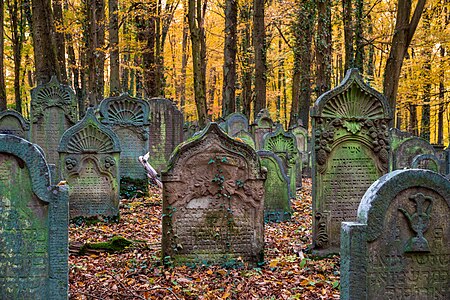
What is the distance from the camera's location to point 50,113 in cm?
Result: 1365

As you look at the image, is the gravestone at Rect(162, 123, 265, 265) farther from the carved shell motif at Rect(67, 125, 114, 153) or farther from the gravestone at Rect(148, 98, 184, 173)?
the gravestone at Rect(148, 98, 184, 173)

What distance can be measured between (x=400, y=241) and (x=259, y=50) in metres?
16.7

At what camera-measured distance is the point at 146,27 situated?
957 inches

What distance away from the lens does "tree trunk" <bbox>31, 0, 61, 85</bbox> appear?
15477 mm

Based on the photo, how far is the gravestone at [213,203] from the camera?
22.6 ft

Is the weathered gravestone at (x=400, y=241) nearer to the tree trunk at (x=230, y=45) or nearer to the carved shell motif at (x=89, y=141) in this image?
the carved shell motif at (x=89, y=141)

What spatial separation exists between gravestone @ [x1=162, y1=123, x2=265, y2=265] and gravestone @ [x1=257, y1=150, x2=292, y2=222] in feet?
11.6

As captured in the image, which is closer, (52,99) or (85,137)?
(85,137)

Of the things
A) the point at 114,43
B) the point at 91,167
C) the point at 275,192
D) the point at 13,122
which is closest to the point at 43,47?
the point at 13,122

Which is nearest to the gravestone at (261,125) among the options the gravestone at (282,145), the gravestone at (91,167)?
the gravestone at (282,145)

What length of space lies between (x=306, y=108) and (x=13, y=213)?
876 inches

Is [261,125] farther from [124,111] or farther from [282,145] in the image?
[124,111]

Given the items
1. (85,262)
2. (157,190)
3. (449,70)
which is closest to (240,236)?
(85,262)

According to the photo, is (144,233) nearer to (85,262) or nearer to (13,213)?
(85,262)
